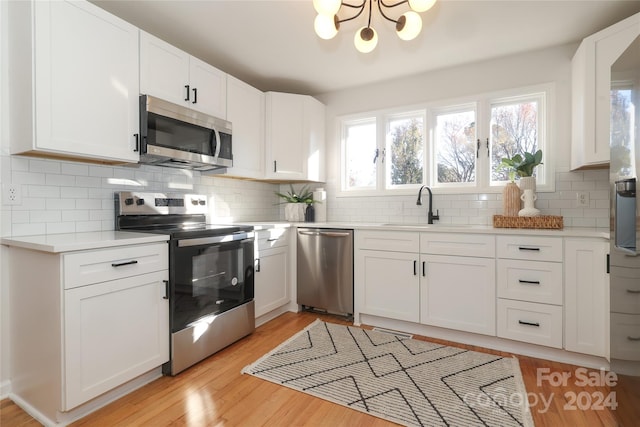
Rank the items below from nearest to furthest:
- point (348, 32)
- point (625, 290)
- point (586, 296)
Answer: point (625, 290) < point (586, 296) < point (348, 32)

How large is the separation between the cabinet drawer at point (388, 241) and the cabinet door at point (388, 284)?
0.05 meters

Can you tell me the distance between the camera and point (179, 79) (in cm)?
238

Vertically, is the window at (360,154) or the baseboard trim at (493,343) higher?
the window at (360,154)

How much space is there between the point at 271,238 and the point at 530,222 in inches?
85.1

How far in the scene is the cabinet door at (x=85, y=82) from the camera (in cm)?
168

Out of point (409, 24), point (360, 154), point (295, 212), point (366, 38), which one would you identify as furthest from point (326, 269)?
point (409, 24)

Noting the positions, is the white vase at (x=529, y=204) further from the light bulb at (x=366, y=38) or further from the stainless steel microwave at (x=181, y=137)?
the stainless steel microwave at (x=181, y=137)

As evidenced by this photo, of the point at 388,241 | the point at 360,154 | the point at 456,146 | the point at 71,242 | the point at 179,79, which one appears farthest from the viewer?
the point at 360,154

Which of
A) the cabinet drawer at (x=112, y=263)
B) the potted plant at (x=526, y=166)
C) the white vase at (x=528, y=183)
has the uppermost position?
the potted plant at (x=526, y=166)

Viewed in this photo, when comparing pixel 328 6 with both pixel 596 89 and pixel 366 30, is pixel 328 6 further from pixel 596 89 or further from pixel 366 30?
pixel 596 89

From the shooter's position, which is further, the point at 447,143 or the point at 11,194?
the point at 447,143

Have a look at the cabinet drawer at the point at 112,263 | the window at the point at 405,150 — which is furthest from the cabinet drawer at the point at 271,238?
the window at the point at 405,150

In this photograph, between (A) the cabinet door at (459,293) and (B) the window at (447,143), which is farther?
(B) the window at (447,143)

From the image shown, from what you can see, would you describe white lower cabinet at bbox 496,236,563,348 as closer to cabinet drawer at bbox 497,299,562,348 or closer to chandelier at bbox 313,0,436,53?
cabinet drawer at bbox 497,299,562,348
